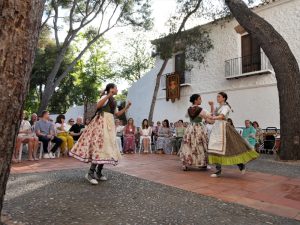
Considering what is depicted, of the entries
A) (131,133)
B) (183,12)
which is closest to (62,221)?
(131,133)

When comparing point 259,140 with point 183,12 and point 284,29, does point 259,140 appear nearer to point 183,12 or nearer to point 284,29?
point 284,29

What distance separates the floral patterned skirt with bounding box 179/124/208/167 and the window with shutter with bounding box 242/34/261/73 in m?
9.45

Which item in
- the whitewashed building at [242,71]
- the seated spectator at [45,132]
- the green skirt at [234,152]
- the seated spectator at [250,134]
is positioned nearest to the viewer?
the green skirt at [234,152]

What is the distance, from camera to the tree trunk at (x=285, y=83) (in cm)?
818

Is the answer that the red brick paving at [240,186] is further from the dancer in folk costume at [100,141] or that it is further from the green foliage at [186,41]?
the green foliage at [186,41]

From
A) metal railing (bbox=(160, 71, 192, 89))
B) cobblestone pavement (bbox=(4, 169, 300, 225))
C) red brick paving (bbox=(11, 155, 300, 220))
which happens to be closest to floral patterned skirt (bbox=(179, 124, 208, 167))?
red brick paving (bbox=(11, 155, 300, 220))

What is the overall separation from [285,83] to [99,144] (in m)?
5.69

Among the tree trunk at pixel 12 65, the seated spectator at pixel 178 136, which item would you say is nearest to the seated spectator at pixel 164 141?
the seated spectator at pixel 178 136

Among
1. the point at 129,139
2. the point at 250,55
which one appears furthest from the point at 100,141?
the point at 250,55

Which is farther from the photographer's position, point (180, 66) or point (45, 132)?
point (180, 66)

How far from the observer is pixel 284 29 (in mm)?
13695

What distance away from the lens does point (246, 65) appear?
49.6 feet

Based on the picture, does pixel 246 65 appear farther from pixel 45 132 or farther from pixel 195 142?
pixel 45 132

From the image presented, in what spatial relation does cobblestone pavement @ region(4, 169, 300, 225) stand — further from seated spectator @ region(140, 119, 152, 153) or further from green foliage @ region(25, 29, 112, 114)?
green foliage @ region(25, 29, 112, 114)
